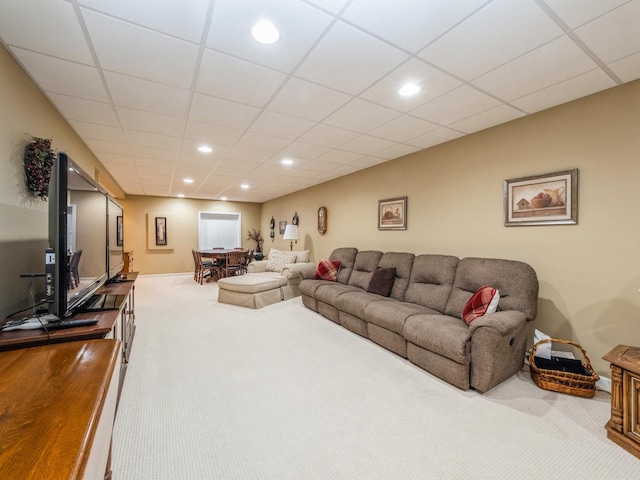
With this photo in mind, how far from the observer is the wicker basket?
7.14ft

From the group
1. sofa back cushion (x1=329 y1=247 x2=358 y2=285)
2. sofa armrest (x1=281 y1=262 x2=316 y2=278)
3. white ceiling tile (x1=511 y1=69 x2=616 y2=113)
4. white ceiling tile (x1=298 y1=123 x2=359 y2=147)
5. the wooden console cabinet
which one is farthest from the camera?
sofa armrest (x1=281 y1=262 x2=316 y2=278)

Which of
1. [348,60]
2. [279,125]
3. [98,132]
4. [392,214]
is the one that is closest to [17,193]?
[98,132]

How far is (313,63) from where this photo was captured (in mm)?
1957

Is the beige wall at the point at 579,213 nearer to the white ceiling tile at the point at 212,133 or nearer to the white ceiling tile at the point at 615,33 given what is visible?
the white ceiling tile at the point at 615,33

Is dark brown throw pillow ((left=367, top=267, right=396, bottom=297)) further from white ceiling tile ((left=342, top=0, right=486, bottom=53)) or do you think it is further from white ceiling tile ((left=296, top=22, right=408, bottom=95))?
white ceiling tile ((left=342, top=0, right=486, bottom=53))

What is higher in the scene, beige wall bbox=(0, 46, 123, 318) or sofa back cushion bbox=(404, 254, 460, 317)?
beige wall bbox=(0, 46, 123, 318)

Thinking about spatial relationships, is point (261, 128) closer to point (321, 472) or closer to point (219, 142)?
point (219, 142)

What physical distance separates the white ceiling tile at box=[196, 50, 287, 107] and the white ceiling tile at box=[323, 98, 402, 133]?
0.72 metres

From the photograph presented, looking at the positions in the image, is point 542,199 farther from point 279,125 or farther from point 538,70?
point 279,125

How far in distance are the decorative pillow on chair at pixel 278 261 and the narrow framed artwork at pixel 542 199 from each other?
412cm

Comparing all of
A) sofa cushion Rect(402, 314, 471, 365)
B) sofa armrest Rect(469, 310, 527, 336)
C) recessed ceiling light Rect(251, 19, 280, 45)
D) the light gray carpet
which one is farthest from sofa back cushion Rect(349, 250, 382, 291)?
recessed ceiling light Rect(251, 19, 280, 45)

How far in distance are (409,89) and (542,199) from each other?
1.71 metres

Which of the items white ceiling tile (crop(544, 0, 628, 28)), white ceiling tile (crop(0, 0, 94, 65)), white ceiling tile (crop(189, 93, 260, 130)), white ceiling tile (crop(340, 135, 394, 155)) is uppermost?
white ceiling tile (crop(544, 0, 628, 28))

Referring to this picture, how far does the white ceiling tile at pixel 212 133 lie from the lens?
3.04 meters
